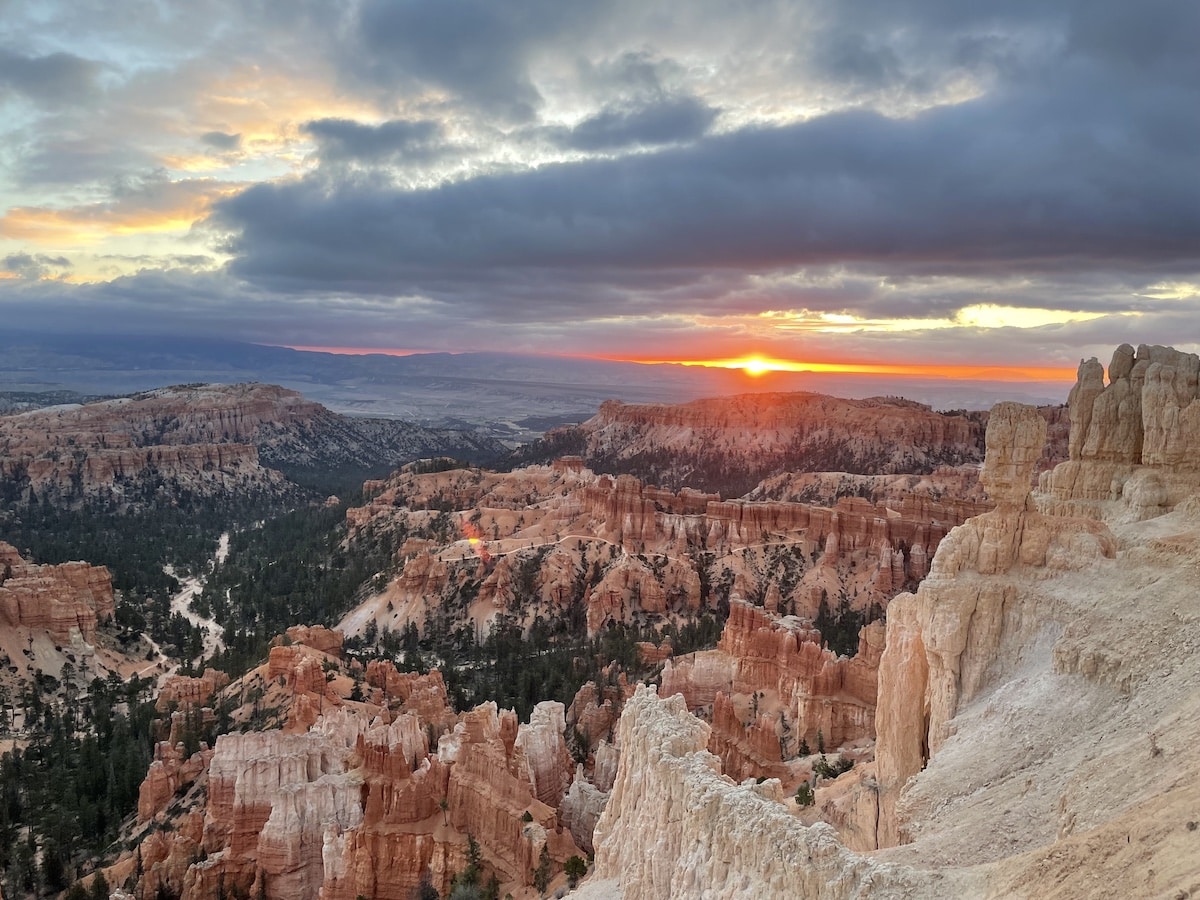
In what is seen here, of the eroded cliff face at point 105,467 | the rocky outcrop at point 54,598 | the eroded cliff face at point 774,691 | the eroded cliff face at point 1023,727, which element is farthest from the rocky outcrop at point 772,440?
the eroded cliff face at point 1023,727

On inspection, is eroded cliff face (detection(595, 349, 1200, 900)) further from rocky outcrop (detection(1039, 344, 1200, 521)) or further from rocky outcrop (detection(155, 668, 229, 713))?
rocky outcrop (detection(155, 668, 229, 713))

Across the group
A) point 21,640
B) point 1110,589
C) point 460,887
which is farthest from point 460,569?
point 1110,589

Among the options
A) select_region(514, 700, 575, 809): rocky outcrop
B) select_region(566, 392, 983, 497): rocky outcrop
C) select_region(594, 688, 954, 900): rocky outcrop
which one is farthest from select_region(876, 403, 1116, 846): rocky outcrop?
select_region(566, 392, 983, 497): rocky outcrop

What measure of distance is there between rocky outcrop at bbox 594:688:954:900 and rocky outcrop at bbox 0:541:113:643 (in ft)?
207

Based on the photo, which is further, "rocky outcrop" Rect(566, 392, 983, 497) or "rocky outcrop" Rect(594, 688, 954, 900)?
"rocky outcrop" Rect(566, 392, 983, 497)

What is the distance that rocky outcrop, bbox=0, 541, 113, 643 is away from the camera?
64.8 m

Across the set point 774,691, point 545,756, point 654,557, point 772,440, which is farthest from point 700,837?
point 772,440

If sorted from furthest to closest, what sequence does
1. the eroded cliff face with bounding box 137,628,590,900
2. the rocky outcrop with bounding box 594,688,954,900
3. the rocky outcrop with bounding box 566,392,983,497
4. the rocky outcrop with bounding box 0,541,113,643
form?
the rocky outcrop with bounding box 566,392,983,497
the rocky outcrop with bounding box 0,541,113,643
the eroded cliff face with bounding box 137,628,590,900
the rocky outcrop with bounding box 594,688,954,900

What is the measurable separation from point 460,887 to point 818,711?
20.7 meters

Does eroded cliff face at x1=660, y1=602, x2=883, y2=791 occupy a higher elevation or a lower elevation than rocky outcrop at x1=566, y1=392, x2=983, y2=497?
lower

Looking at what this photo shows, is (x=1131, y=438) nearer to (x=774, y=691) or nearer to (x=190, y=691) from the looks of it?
(x=774, y=691)

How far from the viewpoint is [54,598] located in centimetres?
6669

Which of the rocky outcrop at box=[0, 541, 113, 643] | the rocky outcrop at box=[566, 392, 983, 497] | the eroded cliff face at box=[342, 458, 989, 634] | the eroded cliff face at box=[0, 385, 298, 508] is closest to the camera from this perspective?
the rocky outcrop at box=[0, 541, 113, 643]

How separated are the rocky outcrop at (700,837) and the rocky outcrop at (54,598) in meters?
63.1
